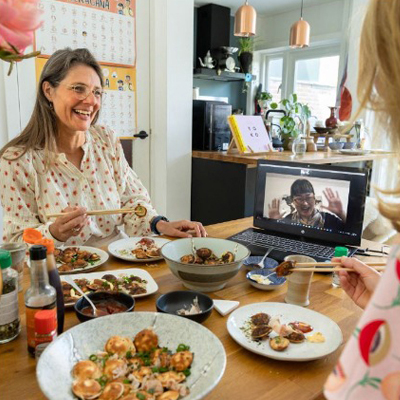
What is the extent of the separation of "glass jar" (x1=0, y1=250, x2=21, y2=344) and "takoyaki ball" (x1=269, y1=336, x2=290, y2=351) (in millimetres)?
539

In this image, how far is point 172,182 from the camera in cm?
334

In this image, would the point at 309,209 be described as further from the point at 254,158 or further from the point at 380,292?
the point at 254,158

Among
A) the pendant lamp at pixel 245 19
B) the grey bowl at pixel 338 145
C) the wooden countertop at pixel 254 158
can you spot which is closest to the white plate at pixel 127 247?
the wooden countertop at pixel 254 158

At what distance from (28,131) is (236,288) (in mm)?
1133

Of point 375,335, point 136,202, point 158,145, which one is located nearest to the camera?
point 375,335

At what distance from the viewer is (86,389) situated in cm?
64

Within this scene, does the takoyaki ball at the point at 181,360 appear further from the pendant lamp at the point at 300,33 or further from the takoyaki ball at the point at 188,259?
the pendant lamp at the point at 300,33

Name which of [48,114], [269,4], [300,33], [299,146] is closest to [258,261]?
[48,114]

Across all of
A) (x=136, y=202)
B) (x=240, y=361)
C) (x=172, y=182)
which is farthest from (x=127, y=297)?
(x=172, y=182)

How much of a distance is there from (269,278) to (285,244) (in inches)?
12.8

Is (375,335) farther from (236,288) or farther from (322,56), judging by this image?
(322,56)

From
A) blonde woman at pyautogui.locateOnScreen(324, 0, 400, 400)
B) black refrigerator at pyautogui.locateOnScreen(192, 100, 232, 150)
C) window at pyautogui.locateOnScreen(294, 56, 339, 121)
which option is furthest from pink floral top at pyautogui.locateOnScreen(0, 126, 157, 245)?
window at pyautogui.locateOnScreen(294, 56, 339, 121)

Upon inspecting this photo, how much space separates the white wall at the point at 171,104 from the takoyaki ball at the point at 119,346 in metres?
2.56

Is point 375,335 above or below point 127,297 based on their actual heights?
above
